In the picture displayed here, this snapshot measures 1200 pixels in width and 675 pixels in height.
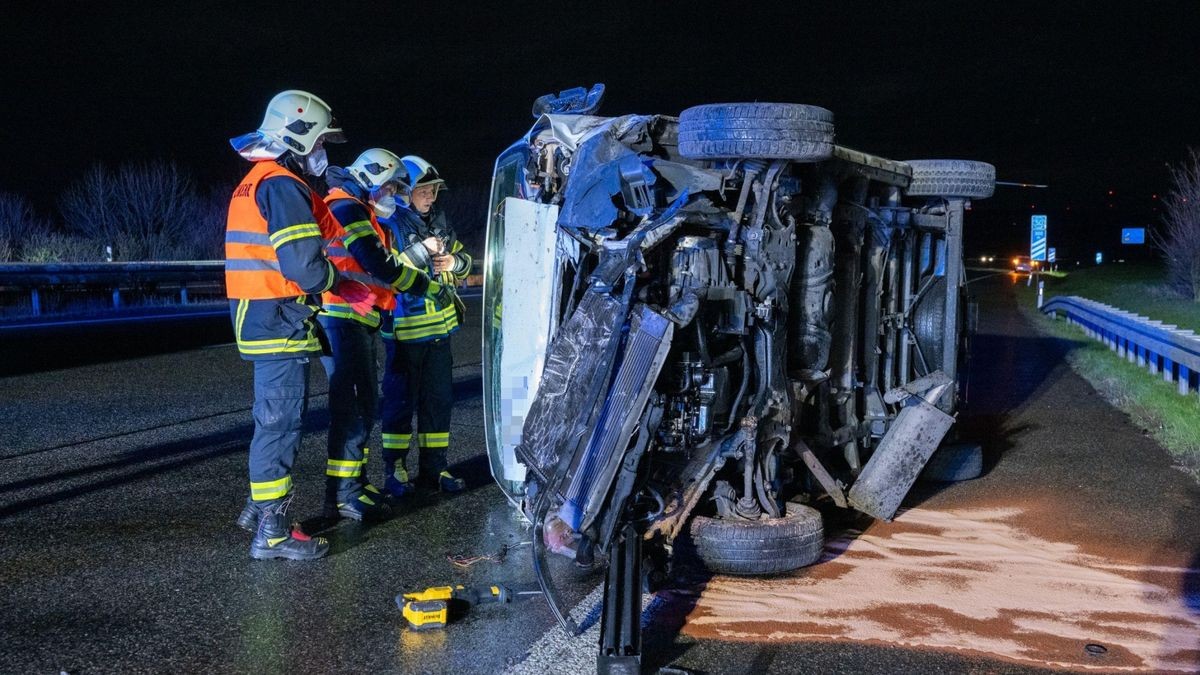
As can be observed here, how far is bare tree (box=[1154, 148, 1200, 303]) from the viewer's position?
22.1 meters

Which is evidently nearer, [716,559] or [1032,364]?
[716,559]

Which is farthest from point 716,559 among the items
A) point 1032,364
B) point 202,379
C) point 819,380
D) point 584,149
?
point 1032,364

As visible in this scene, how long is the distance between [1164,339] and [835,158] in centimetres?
653

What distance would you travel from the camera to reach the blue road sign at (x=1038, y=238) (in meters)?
34.4

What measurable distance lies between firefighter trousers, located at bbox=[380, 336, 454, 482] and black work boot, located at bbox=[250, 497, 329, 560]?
1.31 m

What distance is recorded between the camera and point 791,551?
4762mm

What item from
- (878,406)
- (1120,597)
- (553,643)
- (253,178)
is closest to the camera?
(553,643)

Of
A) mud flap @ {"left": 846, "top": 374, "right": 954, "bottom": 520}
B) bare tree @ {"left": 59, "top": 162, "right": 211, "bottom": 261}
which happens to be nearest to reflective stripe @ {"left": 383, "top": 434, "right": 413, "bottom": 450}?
mud flap @ {"left": 846, "top": 374, "right": 954, "bottom": 520}

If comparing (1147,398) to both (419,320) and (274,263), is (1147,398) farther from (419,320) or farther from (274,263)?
(274,263)

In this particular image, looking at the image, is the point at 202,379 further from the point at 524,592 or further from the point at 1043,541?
the point at 1043,541

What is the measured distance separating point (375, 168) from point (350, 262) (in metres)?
0.73

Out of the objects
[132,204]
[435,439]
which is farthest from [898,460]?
[132,204]

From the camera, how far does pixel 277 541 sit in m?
4.91

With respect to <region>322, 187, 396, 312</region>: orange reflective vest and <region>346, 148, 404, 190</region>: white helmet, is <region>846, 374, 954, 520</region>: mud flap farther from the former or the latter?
<region>346, 148, 404, 190</region>: white helmet
